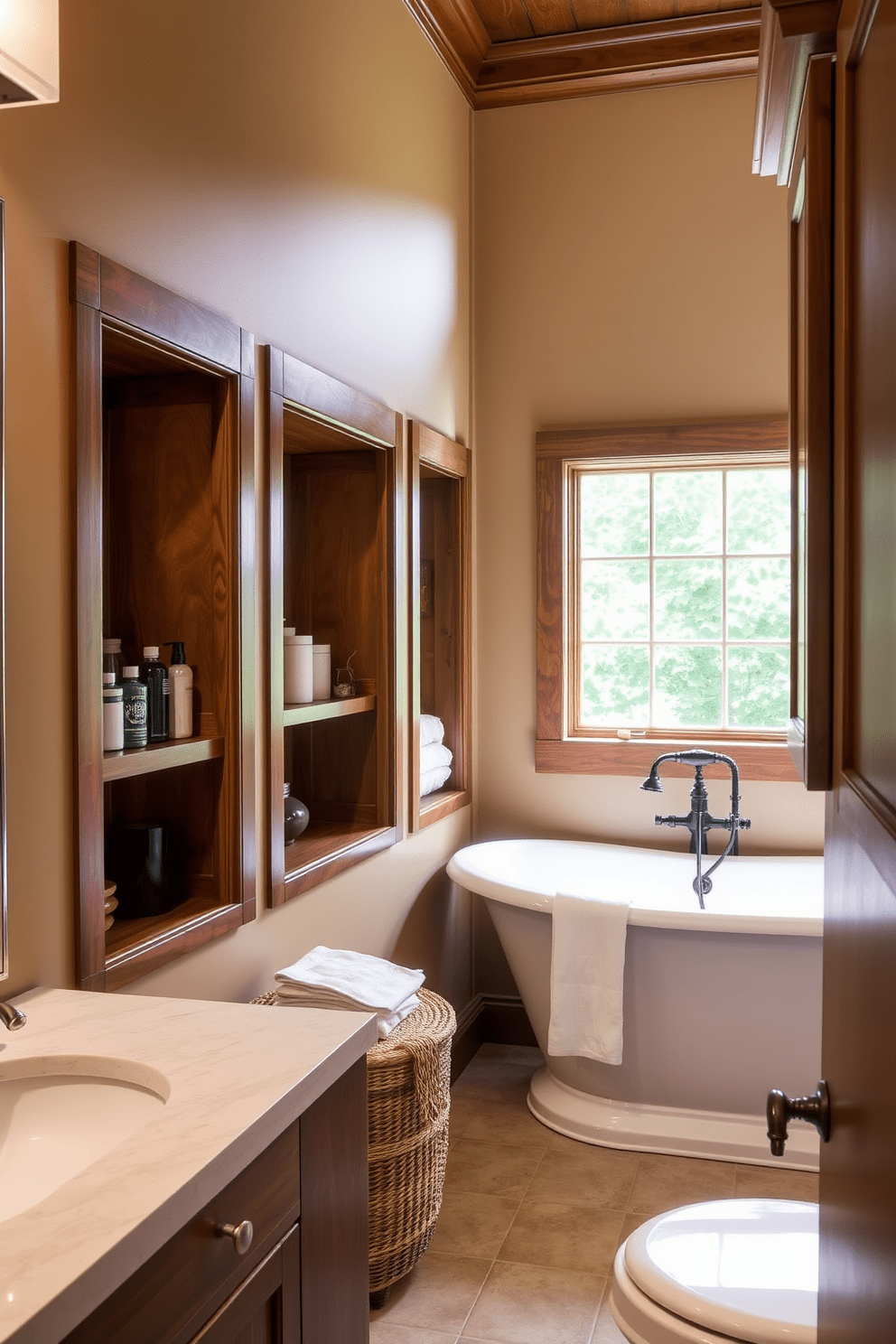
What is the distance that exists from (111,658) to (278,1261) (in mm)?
1054

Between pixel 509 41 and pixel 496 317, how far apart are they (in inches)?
33.5

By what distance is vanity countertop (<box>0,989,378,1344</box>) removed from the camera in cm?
86

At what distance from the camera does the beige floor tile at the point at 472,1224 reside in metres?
2.53

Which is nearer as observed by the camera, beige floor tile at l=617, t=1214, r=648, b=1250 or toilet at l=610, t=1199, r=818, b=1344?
toilet at l=610, t=1199, r=818, b=1344

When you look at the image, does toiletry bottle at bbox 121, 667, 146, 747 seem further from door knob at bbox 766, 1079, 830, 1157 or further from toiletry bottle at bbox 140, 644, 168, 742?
door knob at bbox 766, 1079, 830, 1157

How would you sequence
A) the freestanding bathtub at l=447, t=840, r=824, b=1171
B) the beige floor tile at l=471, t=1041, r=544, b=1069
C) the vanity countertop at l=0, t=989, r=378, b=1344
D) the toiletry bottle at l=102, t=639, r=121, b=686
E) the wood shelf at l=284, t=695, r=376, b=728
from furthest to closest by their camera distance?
1. the beige floor tile at l=471, t=1041, r=544, b=1069
2. the freestanding bathtub at l=447, t=840, r=824, b=1171
3. the wood shelf at l=284, t=695, r=376, b=728
4. the toiletry bottle at l=102, t=639, r=121, b=686
5. the vanity countertop at l=0, t=989, r=378, b=1344

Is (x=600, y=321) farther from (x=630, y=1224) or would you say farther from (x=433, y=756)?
(x=630, y=1224)

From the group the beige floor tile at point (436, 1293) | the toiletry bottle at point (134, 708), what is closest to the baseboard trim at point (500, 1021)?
the beige floor tile at point (436, 1293)

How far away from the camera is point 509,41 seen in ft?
12.0

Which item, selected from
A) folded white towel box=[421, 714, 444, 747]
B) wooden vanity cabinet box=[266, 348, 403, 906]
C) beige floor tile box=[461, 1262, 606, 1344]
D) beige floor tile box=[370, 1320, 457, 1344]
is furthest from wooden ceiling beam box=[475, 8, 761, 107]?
beige floor tile box=[370, 1320, 457, 1344]

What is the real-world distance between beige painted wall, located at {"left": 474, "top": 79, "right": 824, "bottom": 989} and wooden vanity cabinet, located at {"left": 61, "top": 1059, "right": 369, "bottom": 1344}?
242cm

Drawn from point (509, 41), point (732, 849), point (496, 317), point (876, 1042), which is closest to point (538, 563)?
point (496, 317)

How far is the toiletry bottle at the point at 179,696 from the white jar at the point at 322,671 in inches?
28.4

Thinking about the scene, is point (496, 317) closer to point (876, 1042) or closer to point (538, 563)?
point (538, 563)
